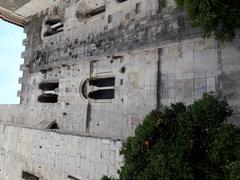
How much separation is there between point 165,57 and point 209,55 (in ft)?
5.31

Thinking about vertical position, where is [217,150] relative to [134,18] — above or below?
below

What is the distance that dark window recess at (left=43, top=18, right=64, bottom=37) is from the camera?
1878cm

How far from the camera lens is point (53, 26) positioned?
19188 mm

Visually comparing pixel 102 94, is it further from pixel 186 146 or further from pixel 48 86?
pixel 186 146

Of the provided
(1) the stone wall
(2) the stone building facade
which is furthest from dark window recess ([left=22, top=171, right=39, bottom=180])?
(1) the stone wall

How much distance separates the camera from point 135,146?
8836 mm

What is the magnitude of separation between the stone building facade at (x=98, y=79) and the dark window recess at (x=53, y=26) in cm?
5

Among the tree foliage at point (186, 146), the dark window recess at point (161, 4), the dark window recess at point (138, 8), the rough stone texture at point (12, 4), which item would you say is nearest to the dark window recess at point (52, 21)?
the rough stone texture at point (12, 4)

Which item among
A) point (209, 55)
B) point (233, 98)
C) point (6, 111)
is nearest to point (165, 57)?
point (209, 55)

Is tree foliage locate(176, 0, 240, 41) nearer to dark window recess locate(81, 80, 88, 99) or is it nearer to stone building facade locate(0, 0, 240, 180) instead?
stone building facade locate(0, 0, 240, 180)

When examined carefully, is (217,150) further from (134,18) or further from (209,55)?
(134,18)

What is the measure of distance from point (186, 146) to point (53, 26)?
42.0 feet

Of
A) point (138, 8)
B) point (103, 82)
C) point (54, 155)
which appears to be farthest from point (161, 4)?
point (54, 155)

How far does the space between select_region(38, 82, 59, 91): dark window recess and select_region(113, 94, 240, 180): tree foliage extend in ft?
30.8
